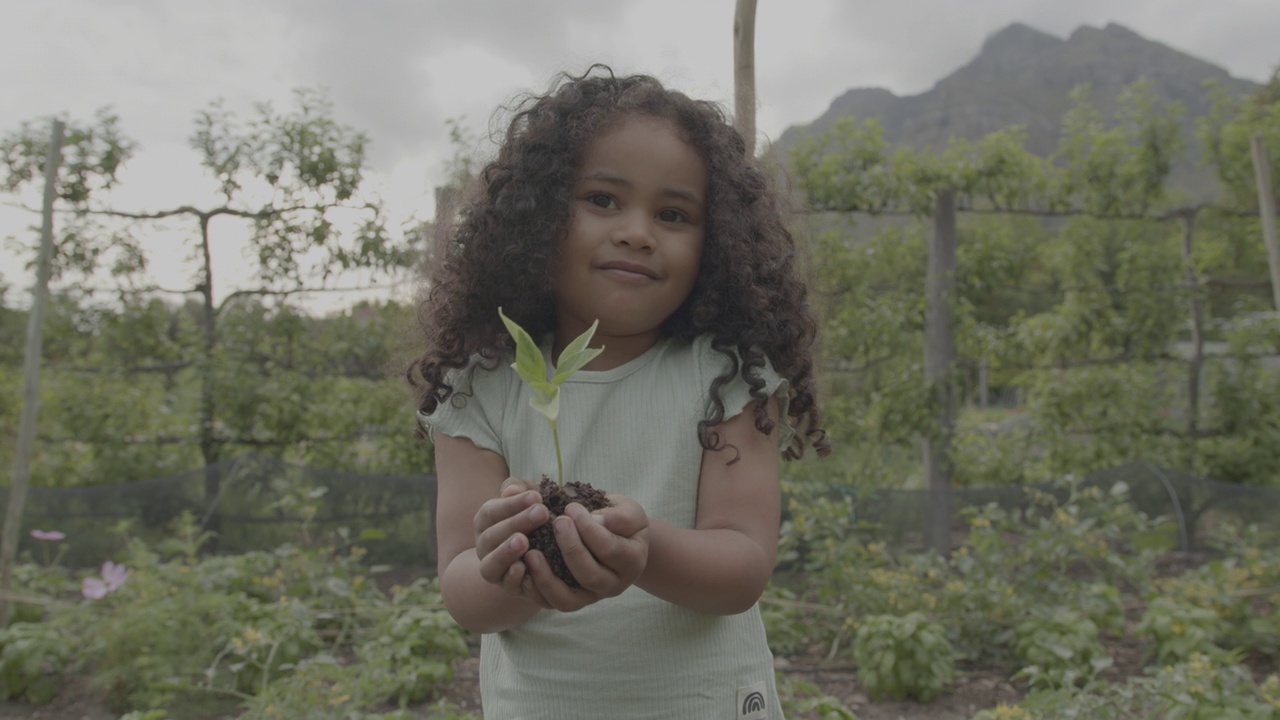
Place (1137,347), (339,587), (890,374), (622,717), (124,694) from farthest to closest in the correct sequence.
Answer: (1137,347) → (890,374) → (339,587) → (124,694) → (622,717)

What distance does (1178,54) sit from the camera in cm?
3042

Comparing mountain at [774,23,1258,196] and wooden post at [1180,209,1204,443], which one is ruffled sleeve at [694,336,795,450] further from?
wooden post at [1180,209,1204,443]

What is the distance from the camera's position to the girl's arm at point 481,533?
3.07 ft

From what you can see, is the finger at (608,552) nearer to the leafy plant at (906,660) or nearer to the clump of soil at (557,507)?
the clump of soil at (557,507)

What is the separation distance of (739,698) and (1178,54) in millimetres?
35092

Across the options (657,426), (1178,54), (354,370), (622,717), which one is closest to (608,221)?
(657,426)

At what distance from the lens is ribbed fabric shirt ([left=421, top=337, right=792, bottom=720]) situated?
4.00ft

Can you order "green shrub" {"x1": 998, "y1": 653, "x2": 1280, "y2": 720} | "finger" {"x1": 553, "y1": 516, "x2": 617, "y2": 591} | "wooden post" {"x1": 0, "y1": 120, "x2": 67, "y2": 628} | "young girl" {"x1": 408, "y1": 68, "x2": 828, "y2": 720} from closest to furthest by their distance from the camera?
1. "finger" {"x1": 553, "y1": 516, "x2": 617, "y2": 591}
2. "young girl" {"x1": 408, "y1": 68, "x2": 828, "y2": 720}
3. "green shrub" {"x1": 998, "y1": 653, "x2": 1280, "y2": 720}
4. "wooden post" {"x1": 0, "y1": 120, "x2": 67, "y2": 628}

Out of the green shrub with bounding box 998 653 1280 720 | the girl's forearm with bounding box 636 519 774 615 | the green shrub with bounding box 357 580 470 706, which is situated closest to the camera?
the girl's forearm with bounding box 636 519 774 615

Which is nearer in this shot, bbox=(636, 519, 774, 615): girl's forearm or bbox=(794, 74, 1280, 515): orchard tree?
bbox=(636, 519, 774, 615): girl's forearm

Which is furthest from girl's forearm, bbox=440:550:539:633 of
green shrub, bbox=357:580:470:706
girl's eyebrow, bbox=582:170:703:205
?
green shrub, bbox=357:580:470:706

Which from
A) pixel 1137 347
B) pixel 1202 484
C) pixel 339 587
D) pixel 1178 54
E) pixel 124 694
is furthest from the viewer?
pixel 1178 54

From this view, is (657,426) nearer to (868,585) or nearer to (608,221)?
(608,221)

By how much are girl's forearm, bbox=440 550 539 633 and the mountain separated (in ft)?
11.2
